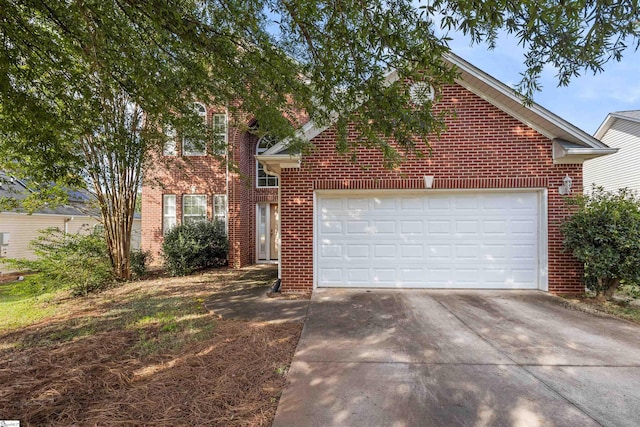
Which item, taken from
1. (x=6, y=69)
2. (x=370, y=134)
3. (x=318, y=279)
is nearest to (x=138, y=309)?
(x=318, y=279)

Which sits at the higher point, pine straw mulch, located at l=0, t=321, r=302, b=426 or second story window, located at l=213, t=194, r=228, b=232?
second story window, located at l=213, t=194, r=228, b=232

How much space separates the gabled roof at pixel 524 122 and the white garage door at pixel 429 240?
45.3 inches

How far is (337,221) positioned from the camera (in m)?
6.46

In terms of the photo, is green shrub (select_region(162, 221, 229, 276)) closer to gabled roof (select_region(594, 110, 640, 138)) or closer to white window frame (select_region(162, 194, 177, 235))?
white window frame (select_region(162, 194, 177, 235))

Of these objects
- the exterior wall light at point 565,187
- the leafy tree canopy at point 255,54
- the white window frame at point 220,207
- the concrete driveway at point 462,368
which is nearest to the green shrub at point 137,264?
the white window frame at point 220,207

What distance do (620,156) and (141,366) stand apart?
17.7 m

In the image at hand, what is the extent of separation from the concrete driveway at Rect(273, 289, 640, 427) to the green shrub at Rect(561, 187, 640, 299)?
1096 mm

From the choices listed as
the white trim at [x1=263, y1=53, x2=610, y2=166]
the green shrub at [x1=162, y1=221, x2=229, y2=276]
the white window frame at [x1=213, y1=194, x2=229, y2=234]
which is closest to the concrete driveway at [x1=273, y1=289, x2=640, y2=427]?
the white trim at [x1=263, y1=53, x2=610, y2=166]

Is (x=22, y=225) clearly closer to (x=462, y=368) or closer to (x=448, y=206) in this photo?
(x=448, y=206)

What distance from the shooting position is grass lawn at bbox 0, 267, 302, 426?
8.05 ft

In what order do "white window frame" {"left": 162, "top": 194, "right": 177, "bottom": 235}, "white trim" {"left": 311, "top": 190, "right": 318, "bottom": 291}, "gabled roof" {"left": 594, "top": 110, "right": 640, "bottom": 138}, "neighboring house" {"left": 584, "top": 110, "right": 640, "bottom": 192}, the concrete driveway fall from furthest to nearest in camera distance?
"gabled roof" {"left": 594, "top": 110, "right": 640, "bottom": 138}
"neighboring house" {"left": 584, "top": 110, "right": 640, "bottom": 192}
"white window frame" {"left": 162, "top": 194, "right": 177, "bottom": 235}
"white trim" {"left": 311, "top": 190, "right": 318, "bottom": 291}
the concrete driveway

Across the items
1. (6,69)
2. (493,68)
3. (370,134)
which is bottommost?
(370,134)

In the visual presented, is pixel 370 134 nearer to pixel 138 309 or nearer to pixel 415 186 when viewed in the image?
pixel 415 186

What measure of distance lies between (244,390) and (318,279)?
3.79 meters
